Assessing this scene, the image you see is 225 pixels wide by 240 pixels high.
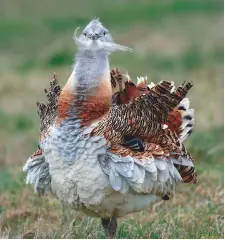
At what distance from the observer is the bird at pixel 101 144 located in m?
5.59

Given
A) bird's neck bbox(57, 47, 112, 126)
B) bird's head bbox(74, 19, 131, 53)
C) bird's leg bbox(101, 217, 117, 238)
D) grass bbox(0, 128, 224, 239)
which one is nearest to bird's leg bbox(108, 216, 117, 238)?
bird's leg bbox(101, 217, 117, 238)

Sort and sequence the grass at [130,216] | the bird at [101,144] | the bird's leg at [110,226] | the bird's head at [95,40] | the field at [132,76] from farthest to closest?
the field at [132,76] < the grass at [130,216] < the bird's leg at [110,226] < the bird's head at [95,40] < the bird at [101,144]

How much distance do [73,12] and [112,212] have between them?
15.0 meters

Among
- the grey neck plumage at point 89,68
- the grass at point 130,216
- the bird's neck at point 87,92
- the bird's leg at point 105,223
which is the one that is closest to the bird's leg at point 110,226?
the bird's leg at point 105,223

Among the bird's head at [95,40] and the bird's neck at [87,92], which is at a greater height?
the bird's head at [95,40]

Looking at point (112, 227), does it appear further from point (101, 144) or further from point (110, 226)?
point (101, 144)

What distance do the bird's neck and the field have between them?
1.04 meters

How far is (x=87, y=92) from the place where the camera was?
5.68 metres

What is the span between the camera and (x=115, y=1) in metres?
22.1

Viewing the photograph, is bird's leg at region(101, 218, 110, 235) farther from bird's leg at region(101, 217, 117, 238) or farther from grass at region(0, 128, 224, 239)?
grass at region(0, 128, 224, 239)

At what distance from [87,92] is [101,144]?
324mm

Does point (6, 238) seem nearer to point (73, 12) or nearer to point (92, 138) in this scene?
point (92, 138)

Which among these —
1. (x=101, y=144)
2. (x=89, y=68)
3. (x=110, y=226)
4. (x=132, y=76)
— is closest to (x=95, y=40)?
(x=89, y=68)

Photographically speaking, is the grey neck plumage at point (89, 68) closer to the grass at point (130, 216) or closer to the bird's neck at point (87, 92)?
the bird's neck at point (87, 92)
